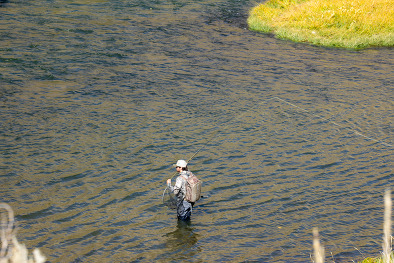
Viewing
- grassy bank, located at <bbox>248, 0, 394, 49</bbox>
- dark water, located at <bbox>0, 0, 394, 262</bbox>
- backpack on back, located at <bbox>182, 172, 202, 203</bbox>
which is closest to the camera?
backpack on back, located at <bbox>182, 172, 202, 203</bbox>

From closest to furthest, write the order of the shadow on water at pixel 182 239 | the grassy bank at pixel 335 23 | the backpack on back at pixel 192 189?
the shadow on water at pixel 182 239
the backpack on back at pixel 192 189
the grassy bank at pixel 335 23

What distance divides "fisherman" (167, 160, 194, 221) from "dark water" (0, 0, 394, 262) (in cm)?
33

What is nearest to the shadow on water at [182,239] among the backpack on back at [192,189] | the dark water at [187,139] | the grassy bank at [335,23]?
the dark water at [187,139]

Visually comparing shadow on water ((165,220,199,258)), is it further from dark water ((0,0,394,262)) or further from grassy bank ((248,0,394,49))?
grassy bank ((248,0,394,49))

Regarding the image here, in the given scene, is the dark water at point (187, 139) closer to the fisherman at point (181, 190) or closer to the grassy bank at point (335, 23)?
the fisherman at point (181, 190)

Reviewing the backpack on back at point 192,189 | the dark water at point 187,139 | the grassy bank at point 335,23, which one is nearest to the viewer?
the backpack on back at point 192,189

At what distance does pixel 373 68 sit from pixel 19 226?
1997cm

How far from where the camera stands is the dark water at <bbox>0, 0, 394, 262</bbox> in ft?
34.2

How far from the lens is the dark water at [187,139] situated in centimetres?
1042

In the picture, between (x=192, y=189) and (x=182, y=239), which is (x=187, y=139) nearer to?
(x=192, y=189)

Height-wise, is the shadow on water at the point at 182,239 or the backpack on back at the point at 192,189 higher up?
the backpack on back at the point at 192,189

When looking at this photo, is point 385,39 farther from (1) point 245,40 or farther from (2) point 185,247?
(2) point 185,247

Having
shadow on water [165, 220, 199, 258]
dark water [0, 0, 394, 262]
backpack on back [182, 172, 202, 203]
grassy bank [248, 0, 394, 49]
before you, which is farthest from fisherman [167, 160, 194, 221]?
grassy bank [248, 0, 394, 49]

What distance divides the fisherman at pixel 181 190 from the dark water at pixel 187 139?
326mm
